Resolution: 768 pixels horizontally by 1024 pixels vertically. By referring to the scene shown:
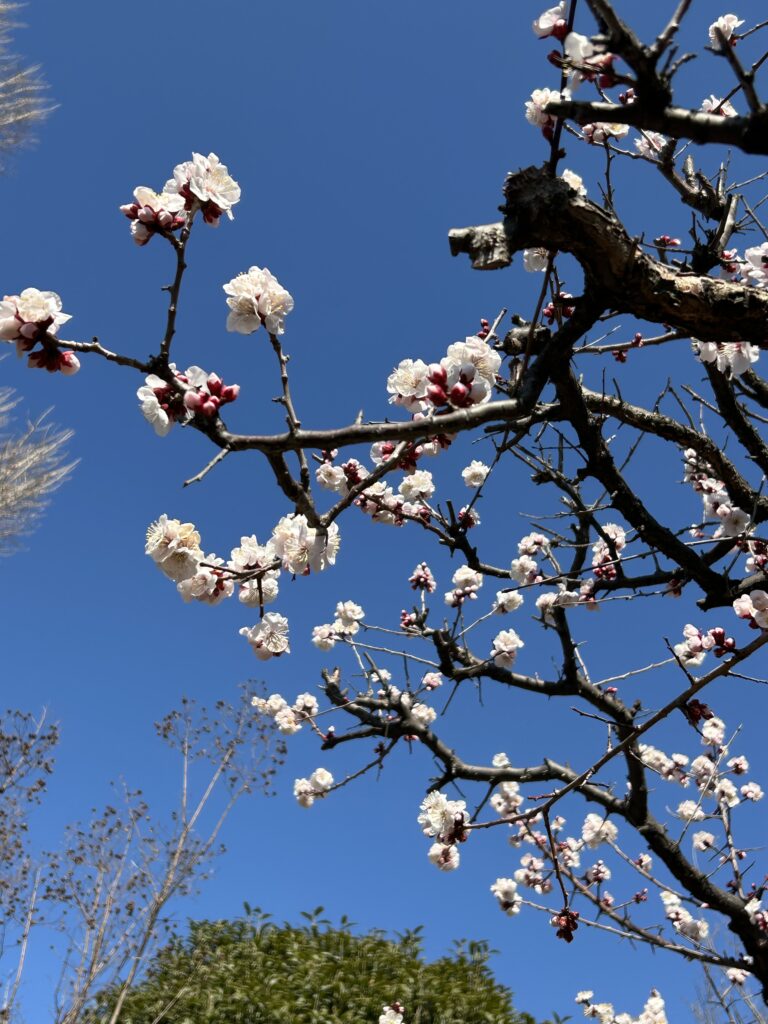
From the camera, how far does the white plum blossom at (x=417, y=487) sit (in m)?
3.56

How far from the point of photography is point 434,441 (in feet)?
7.13

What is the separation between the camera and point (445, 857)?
411cm

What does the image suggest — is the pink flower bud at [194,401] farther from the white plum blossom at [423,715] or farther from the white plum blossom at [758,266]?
the white plum blossom at [423,715]

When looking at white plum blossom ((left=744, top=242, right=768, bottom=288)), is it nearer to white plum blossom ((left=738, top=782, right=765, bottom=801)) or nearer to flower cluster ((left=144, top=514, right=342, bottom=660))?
flower cluster ((left=144, top=514, right=342, bottom=660))

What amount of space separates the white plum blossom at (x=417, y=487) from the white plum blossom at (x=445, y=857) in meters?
2.03

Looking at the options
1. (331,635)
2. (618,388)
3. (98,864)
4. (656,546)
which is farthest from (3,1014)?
(618,388)

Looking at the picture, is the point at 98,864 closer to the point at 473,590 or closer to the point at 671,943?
the point at 473,590

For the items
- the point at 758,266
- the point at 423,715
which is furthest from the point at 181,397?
the point at 423,715

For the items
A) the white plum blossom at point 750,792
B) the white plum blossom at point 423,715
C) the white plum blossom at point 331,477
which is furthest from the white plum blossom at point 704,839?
the white plum blossom at point 331,477

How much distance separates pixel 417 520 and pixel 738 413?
1.58 metres

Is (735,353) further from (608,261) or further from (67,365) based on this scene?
(67,365)

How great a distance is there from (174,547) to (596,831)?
15.3 feet

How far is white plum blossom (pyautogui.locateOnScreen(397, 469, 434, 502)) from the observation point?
356cm

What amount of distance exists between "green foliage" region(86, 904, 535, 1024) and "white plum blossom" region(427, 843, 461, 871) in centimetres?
193
